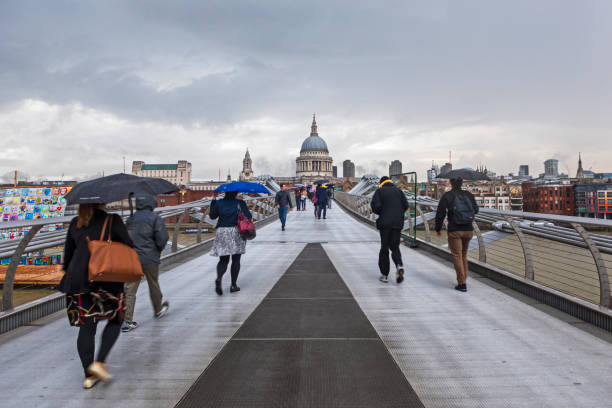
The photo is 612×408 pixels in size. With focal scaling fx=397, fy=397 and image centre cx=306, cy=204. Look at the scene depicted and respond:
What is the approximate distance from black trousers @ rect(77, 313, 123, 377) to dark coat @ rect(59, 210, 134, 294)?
0.98ft

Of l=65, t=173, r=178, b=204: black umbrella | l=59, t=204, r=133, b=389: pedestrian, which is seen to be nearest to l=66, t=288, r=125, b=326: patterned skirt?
l=59, t=204, r=133, b=389: pedestrian

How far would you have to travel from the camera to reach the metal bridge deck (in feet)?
10.3

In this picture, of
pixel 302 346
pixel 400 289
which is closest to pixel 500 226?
pixel 400 289

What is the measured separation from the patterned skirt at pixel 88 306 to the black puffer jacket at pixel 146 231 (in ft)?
4.66

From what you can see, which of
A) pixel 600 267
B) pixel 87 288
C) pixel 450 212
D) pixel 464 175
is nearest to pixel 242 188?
pixel 87 288

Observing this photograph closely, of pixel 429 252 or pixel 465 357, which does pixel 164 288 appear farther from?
pixel 429 252

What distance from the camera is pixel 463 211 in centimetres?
613

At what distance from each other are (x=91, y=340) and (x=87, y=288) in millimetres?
457

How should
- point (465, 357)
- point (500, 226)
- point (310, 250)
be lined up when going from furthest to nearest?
point (310, 250), point (500, 226), point (465, 357)

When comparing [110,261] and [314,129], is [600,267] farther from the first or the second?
[314,129]

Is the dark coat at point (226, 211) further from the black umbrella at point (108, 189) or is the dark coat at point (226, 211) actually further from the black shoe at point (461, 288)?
the black shoe at point (461, 288)

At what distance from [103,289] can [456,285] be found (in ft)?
17.4

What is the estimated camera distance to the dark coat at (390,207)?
685 cm

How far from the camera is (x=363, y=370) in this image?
3502mm
